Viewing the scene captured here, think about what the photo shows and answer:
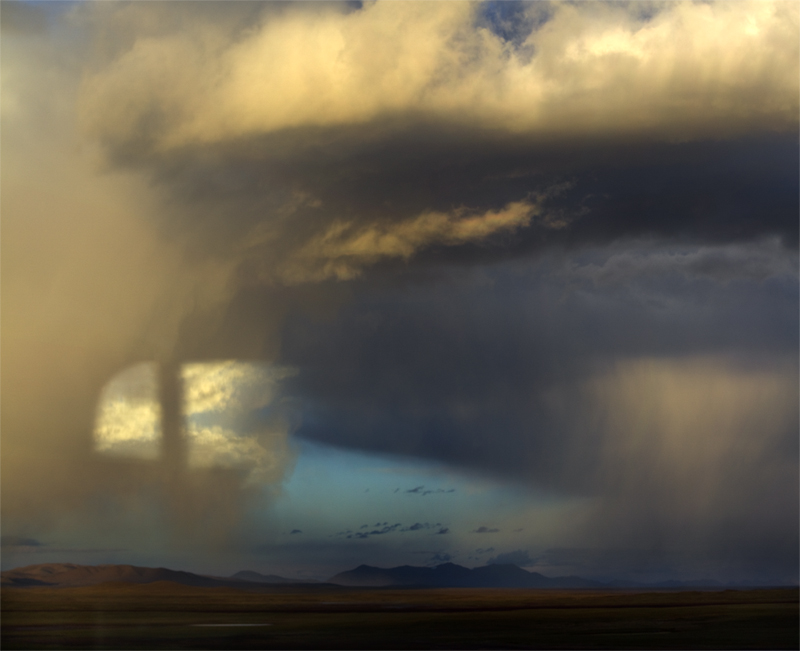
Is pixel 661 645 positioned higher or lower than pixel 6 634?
lower

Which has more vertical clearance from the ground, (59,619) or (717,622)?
(59,619)

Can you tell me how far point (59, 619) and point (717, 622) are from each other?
23.0 meters

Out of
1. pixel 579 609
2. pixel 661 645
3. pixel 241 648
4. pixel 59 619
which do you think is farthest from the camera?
pixel 579 609

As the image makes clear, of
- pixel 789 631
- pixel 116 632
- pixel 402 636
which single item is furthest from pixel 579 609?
pixel 116 632

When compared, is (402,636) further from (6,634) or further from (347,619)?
(6,634)

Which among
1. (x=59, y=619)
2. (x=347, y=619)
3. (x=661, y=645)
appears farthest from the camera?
(x=347, y=619)

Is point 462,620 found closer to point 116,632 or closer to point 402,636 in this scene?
point 402,636

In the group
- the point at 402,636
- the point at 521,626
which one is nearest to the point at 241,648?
the point at 402,636

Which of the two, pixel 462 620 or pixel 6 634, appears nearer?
pixel 6 634

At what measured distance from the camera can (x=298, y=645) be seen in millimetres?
23609

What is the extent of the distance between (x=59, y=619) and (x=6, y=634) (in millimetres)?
2486

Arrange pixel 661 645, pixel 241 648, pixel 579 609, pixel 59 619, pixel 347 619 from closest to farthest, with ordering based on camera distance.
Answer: pixel 241 648 → pixel 661 645 → pixel 59 619 → pixel 347 619 → pixel 579 609

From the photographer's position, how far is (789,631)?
27484 mm

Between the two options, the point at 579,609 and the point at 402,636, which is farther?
the point at 579,609
